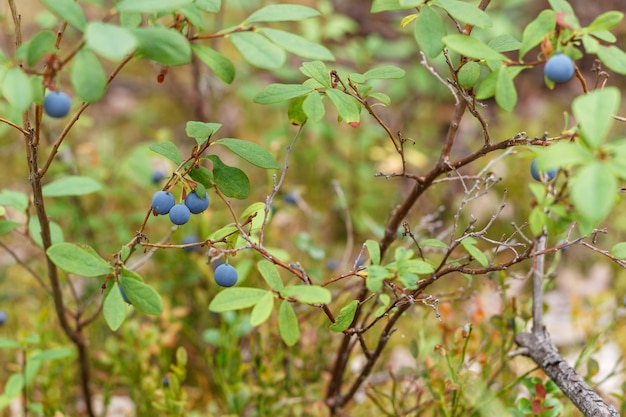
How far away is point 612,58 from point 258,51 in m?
0.41

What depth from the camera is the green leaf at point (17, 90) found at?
613 millimetres

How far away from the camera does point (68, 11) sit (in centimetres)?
67

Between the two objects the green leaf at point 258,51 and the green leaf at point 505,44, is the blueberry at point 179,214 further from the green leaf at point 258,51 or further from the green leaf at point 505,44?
the green leaf at point 505,44

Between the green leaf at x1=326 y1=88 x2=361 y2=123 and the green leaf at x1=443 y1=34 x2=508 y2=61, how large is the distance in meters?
0.18

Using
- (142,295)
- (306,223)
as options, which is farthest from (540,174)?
(306,223)

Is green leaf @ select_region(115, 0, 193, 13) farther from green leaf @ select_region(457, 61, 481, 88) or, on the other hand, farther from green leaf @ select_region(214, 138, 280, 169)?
green leaf @ select_region(457, 61, 481, 88)

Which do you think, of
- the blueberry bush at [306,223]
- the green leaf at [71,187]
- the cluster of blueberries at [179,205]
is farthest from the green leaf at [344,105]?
the green leaf at [71,187]

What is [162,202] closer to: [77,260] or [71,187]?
[77,260]

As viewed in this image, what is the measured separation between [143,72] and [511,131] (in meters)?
1.94

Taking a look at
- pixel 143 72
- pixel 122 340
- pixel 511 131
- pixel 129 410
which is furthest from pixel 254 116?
pixel 129 410

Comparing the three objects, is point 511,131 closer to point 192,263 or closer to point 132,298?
point 192,263

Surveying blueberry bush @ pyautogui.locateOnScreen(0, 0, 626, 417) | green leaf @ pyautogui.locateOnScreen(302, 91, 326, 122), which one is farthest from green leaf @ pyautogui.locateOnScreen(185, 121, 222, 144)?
green leaf @ pyautogui.locateOnScreen(302, 91, 326, 122)

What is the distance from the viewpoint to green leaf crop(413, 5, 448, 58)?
78 centimetres

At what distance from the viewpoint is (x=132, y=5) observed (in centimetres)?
67
